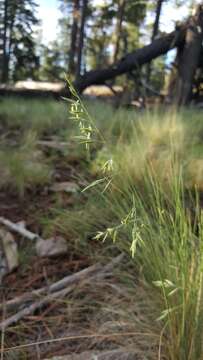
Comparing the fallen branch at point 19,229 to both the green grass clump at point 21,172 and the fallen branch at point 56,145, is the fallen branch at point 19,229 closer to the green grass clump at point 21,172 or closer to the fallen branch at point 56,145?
the green grass clump at point 21,172

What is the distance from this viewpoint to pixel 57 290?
6.26ft

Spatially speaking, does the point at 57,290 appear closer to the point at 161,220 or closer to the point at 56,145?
the point at 161,220


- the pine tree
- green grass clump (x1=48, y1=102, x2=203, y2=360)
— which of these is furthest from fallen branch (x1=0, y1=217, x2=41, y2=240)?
the pine tree

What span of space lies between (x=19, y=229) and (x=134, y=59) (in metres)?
6.93

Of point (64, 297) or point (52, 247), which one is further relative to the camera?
point (52, 247)

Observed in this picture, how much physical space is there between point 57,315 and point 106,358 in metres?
0.39

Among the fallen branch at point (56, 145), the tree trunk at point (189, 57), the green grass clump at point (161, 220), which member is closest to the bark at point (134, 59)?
the tree trunk at point (189, 57)

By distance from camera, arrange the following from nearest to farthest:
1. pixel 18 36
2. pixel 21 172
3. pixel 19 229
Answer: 1. pixel 19 229
2. pixel 21 172
3. pixel 18 36

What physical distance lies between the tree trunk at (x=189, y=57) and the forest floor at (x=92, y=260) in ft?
18.0

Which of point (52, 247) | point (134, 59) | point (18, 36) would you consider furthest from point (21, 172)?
point (18, 36)

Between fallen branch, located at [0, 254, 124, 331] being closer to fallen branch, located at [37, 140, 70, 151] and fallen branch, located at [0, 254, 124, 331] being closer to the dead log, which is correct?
the dead log

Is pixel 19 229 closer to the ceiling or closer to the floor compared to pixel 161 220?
closer to the floor

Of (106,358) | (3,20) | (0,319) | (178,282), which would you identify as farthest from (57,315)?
(3,20)

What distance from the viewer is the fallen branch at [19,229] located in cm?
239
